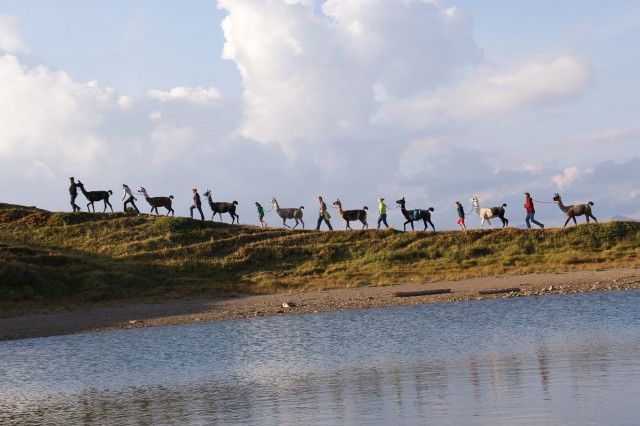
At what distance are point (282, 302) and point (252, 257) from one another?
11.4 meters

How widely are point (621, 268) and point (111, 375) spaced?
30.0m

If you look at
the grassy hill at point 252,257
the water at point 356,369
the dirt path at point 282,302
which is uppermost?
the grassy hill at point 252,257

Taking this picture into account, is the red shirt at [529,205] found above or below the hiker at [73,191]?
below

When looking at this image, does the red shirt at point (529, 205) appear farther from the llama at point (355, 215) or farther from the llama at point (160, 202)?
the llama at point (160, 202)

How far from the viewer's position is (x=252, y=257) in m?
54.2

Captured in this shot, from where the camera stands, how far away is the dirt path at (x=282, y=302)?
40.1 meters

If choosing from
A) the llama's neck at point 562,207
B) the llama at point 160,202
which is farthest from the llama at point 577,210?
the llama at point 160,202

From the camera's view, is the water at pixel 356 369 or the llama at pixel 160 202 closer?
the water at pixel 356 369

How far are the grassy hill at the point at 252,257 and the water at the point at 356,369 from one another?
33.1 ft

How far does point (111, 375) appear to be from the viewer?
85.9 ft

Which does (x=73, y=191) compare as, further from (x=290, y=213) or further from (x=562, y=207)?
(x=562, y=207)

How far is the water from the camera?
17.3 metres

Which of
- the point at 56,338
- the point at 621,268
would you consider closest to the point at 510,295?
the point at 621,268

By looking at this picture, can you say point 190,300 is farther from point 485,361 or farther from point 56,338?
point 485,361
